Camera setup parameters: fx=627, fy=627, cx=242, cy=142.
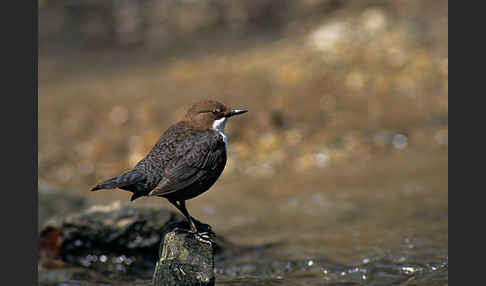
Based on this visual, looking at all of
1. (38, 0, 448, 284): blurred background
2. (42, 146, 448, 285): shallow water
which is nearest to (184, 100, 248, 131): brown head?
(42, 146, 448, 285): shallow water

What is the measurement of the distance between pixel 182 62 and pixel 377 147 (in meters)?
5.46

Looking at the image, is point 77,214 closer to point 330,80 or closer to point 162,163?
point 162,163

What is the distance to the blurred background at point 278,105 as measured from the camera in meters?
8.62

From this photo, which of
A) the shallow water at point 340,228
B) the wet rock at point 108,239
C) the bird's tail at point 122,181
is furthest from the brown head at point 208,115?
the wet rock at point 108,239

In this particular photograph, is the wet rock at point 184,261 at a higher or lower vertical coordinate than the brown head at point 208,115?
lower

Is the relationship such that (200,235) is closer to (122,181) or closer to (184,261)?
(184,261)

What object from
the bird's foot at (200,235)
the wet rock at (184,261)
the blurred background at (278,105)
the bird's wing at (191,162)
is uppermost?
the blurred background at (278,105)

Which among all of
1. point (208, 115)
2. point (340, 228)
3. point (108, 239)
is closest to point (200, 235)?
point (208, 115)

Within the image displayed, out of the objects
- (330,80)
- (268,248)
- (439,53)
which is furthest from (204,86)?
(268,248)

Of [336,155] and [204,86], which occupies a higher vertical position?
[204,86]

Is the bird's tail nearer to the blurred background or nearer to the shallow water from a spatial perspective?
the shallow water

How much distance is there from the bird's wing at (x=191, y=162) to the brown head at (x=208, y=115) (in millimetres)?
158

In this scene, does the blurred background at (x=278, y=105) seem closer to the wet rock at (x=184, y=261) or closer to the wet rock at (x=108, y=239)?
the wet rock at (x=108, y=239)

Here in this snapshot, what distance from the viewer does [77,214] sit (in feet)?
22.6
